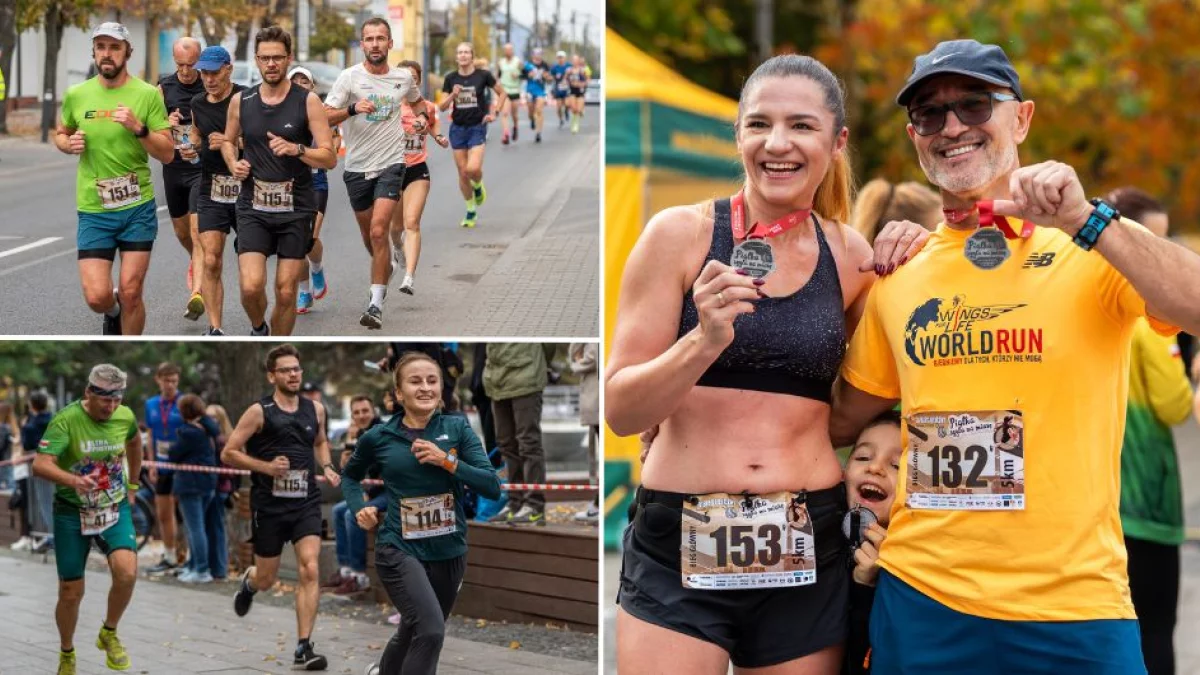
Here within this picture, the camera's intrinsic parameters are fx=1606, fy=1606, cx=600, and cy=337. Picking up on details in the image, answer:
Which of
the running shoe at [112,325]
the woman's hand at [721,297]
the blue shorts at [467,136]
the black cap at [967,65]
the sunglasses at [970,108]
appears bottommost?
the running shoe at [112,325]

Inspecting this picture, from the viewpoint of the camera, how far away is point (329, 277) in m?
5.86

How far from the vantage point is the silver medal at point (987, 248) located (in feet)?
9.93

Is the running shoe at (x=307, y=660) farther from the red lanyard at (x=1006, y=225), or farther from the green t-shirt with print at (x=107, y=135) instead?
the red lanyard at (x=1006, y=225)

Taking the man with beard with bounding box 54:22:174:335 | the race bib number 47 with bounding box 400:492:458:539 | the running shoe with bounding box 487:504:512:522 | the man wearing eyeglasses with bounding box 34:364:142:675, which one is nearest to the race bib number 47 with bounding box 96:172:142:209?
the man with beard with bounding box 54:22:174:335

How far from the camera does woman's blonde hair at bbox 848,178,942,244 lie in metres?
5.73

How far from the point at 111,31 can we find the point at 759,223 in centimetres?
368

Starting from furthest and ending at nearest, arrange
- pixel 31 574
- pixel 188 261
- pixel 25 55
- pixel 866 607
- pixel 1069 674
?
pixel 31 574, pixel 188 261, pixel 25 55, pixel 866 607, pixel 1069 674

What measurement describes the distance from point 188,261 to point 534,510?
1.83m

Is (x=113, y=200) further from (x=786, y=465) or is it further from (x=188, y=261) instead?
(x=786, y=465)

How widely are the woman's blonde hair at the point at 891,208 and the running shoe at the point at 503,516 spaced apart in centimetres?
208

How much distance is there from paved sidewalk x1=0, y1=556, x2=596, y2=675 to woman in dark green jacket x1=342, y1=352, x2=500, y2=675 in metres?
0.37

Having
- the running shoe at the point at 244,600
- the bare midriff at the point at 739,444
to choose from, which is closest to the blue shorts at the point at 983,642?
the bare midriff at the point at 739,444

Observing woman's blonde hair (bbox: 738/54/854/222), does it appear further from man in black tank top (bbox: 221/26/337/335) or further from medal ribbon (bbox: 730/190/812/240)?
man in black tank top (bbox: 221/26/337/335)

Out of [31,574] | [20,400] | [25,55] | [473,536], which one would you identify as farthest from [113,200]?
[20,400]
